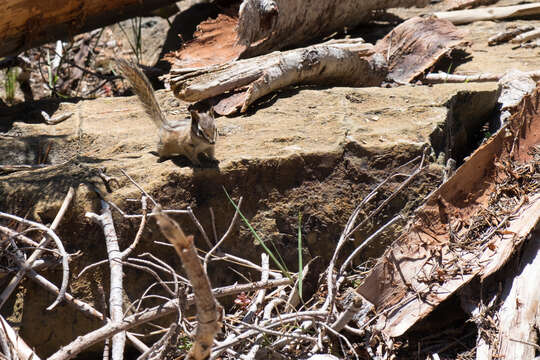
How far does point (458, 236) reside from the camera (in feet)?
11.7

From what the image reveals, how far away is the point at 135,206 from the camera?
11.5ft

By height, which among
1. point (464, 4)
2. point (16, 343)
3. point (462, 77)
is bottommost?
point (16, 343)

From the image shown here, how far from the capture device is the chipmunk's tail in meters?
4.33

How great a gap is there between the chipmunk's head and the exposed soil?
15 centimetres

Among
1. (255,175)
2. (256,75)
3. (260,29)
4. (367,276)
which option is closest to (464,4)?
(260,29)

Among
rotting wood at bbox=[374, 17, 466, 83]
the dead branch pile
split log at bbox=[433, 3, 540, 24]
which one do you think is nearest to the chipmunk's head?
the dead branch pile

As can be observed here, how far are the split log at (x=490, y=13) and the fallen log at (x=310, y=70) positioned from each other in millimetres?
1171

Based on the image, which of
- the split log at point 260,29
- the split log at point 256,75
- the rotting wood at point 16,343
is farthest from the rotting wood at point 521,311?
the split log at point 260,29

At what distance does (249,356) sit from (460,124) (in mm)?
2395

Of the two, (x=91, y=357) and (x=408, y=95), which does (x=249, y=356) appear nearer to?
(x=91, y=357)

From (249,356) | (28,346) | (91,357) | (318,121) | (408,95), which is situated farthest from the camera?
(408,95)

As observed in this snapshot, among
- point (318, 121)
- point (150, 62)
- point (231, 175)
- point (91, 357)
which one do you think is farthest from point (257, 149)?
point (150, 62)

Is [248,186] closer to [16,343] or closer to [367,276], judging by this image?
[367,276]

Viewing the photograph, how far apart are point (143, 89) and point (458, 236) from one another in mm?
2299
